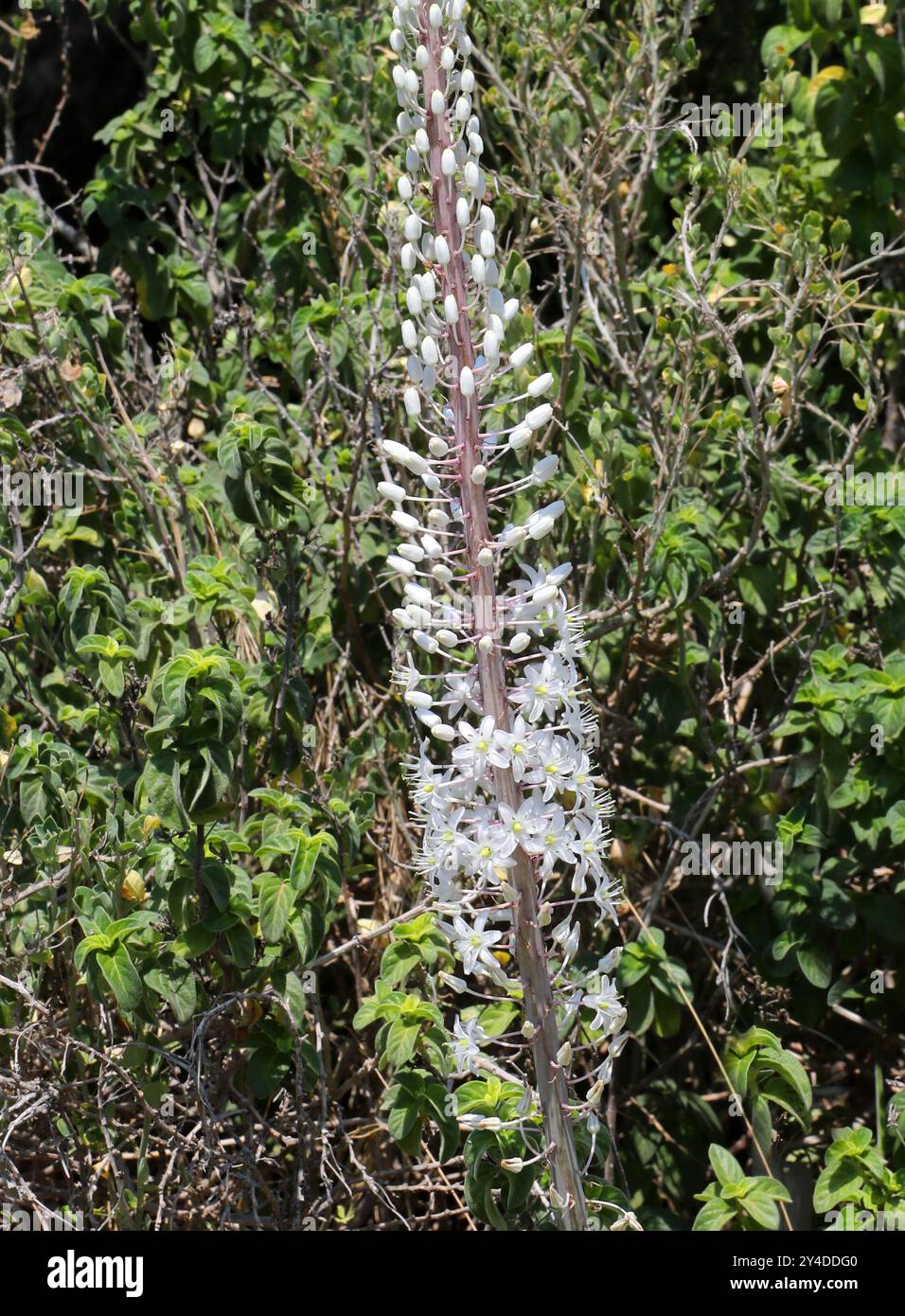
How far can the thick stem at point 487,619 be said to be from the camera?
2379 mm

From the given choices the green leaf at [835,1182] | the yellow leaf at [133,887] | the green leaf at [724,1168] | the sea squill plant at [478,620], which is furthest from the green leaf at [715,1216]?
the yellow leaf at [133,887]

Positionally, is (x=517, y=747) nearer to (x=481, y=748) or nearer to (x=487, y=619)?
(x=481, y=748)

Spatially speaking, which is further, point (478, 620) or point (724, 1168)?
point (724, 1168)

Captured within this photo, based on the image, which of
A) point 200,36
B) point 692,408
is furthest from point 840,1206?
point 200,36

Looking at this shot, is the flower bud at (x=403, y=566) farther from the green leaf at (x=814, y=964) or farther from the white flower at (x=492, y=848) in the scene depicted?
the green leaf at (x=814, y=964)

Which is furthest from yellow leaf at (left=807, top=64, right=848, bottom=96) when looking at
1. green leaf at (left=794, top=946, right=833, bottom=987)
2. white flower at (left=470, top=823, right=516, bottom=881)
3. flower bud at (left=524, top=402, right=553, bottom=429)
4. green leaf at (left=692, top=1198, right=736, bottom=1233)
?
green leaf at (left=692, top=1198, right=736, bottom=1233)

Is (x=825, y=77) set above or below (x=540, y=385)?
above

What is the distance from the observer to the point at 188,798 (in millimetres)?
2918

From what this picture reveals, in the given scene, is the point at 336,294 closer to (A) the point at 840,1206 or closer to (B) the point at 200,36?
(B) the point at 200,36

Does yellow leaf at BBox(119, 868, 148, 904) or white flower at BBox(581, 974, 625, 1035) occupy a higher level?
white flower at BBox(581, 974, 625, 1035)

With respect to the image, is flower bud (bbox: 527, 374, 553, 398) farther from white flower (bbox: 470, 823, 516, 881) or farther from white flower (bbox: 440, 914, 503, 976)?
white flower (bbox: 440, 914, 503, 976)

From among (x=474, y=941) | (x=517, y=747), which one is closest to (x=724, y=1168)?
(x=474, y=941)

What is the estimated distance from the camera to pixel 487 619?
2.41 metres

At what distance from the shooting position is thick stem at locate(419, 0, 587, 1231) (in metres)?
2.38
